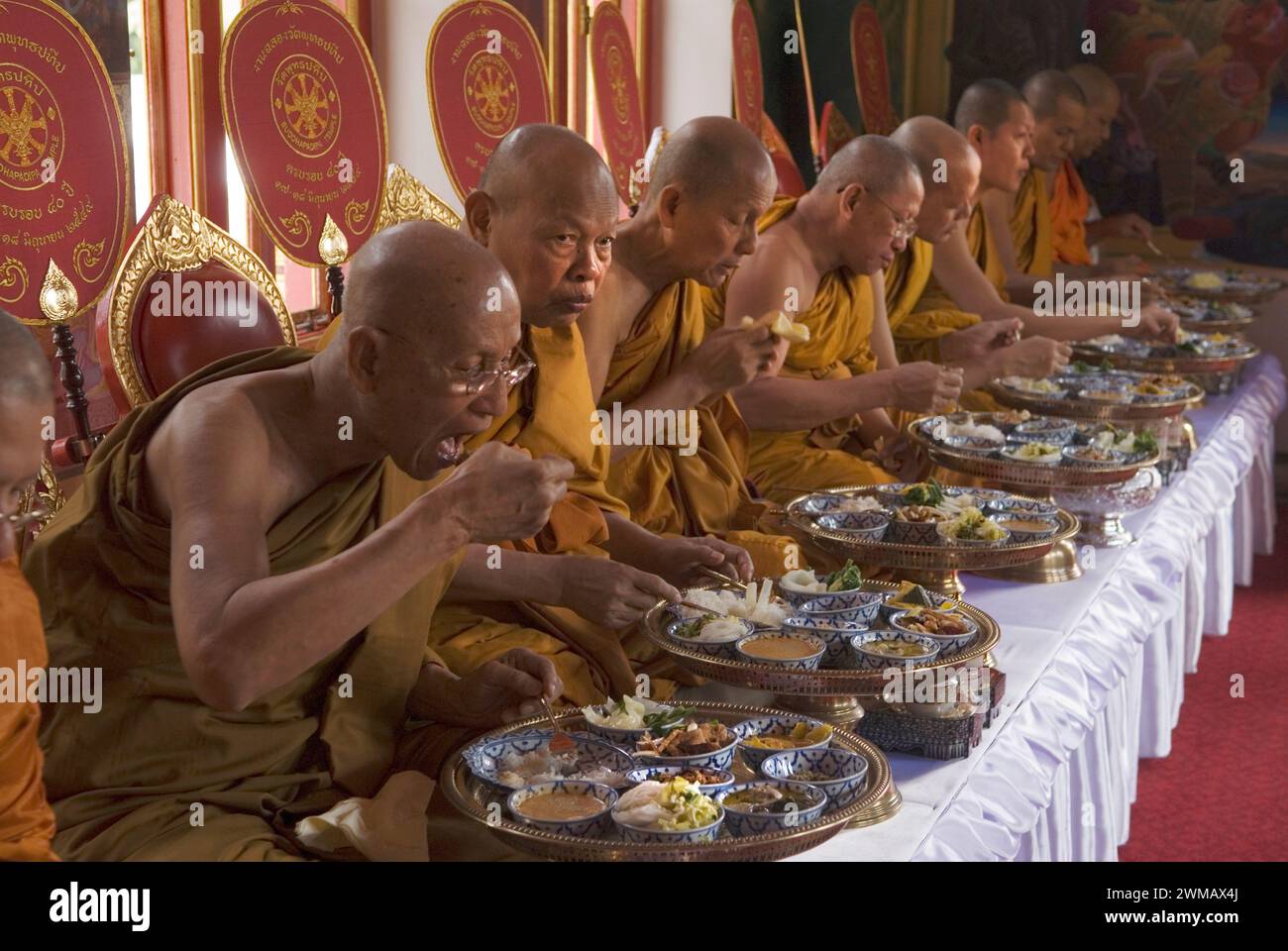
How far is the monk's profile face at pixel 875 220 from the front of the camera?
4.17m

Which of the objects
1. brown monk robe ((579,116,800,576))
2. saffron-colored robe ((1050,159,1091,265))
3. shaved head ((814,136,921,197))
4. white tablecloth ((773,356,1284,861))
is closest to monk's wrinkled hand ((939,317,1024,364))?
white tablecloth ((773,356,1284,861))

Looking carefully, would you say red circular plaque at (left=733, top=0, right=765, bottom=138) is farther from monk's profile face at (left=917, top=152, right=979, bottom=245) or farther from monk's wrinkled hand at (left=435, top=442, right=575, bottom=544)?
monk's wrinkled hand at (left=435, top=442, right=575, bottom=544)

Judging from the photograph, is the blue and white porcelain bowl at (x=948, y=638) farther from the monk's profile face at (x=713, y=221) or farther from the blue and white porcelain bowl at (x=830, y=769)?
the monk's profile face at (x=713, y=221)

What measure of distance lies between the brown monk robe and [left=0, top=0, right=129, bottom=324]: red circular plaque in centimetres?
101

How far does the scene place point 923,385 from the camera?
402 cm

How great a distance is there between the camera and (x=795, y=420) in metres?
4.08

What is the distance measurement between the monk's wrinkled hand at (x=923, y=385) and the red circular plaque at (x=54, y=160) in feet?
6.81

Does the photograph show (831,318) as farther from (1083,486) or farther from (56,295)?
(56,295)

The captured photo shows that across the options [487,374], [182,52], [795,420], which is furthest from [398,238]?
[182,52]

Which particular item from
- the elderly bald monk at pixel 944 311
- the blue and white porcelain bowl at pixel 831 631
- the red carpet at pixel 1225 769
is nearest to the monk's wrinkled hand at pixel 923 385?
the elderly bald monk at pixel 944 311

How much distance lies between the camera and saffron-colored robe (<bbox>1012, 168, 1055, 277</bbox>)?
7.40 meters

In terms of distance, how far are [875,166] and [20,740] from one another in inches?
123

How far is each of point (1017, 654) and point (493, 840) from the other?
3.95ft

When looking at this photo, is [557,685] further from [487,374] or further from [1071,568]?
[1071,568]
